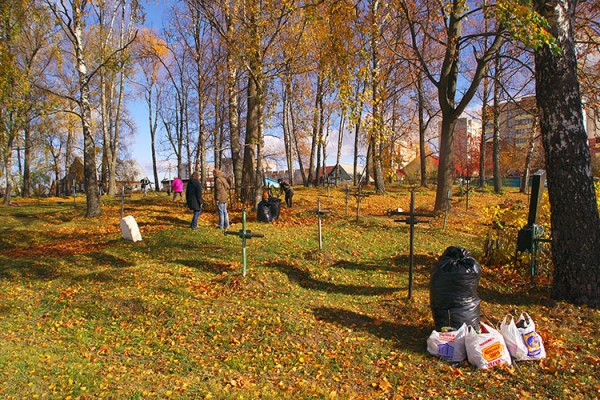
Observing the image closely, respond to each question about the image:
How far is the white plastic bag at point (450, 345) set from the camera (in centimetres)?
430

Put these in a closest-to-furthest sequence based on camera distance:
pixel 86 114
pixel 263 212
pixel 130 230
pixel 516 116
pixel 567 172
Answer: pixel 567 172, pixel 130 230, pixel 263 212, pixel 86 114, pixel 516 116

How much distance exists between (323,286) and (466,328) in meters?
2.84

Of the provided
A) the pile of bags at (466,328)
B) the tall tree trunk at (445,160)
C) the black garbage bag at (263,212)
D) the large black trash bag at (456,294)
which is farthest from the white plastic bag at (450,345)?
the tall tree trunk at (445,160)

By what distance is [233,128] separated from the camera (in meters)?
14.9

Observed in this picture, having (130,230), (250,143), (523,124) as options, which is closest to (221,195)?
(130,230)

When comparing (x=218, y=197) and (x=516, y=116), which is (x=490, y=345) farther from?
(x=516, y=116)

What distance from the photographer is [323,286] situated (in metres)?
6.88

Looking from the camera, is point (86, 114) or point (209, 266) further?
point (86, 114)

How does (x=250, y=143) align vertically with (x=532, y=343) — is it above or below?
above

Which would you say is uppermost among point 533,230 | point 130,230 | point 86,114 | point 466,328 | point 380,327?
point 86,114

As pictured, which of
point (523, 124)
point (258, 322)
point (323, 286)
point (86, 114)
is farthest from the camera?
point (523, 124)

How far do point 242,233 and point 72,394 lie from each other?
361 cm

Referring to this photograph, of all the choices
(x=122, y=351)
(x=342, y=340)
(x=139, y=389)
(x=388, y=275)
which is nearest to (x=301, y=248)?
(x=388, y=275)

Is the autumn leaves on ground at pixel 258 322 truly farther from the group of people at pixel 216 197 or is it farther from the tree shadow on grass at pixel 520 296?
the group of people at pixel 216 197
